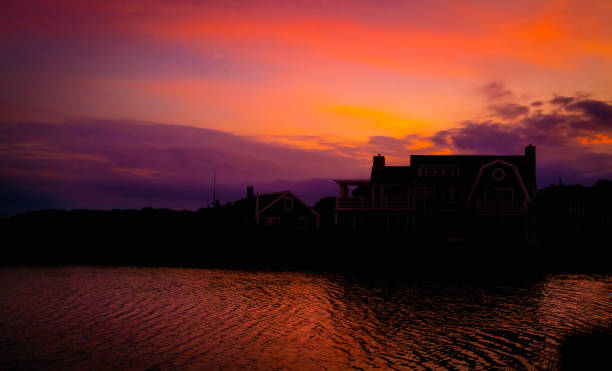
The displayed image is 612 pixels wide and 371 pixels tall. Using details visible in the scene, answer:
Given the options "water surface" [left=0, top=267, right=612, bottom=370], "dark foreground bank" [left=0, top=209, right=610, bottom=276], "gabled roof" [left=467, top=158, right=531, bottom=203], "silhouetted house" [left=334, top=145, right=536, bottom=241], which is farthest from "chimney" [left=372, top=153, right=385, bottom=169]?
"water surface" [left=0, top=267, right=612, bottom=370]

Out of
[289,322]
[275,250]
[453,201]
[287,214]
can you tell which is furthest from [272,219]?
[289,322]

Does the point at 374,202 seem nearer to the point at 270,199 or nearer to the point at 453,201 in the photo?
the point at 453,201

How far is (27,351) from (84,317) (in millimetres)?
7001

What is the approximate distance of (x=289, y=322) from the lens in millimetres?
25234

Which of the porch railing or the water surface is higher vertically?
the porch railing

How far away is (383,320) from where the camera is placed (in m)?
25.2

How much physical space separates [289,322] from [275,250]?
34.1m

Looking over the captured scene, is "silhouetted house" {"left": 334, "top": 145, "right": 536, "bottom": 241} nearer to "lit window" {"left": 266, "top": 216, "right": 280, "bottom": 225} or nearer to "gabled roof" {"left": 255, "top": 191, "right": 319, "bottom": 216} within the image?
"gabled roof" {"left": 255, "top": 191, "right": 319, "bottom": 216}

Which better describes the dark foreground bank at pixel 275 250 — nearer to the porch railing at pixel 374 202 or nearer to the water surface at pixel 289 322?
the porch railing at pixel 374 202

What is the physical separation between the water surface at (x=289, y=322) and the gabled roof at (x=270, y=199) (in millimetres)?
25127

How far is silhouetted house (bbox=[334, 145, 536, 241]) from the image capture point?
5831cm

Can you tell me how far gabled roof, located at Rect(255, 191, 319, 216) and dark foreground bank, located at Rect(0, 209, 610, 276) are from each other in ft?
15.6

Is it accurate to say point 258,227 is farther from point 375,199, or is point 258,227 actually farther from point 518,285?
point 518,285

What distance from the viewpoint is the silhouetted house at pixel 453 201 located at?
2296 inches
